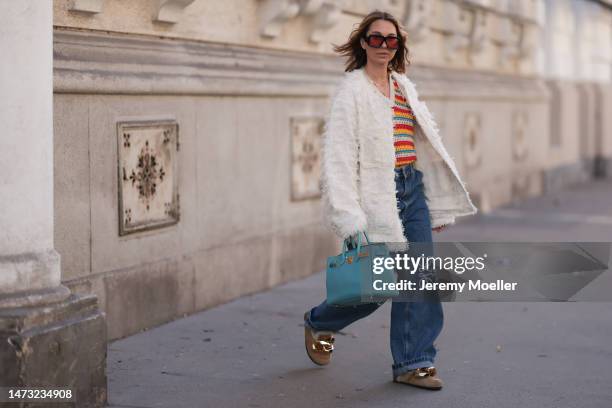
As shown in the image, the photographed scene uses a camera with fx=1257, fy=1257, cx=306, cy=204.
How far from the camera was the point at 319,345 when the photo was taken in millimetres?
6512

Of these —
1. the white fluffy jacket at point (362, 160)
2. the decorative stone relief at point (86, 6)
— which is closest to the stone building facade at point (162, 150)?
the decorative stone relief at point (86, 6)

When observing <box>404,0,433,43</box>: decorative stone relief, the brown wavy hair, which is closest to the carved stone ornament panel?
the brown wavy hair

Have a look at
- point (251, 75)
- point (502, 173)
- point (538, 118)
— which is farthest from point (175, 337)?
point (538, 118)

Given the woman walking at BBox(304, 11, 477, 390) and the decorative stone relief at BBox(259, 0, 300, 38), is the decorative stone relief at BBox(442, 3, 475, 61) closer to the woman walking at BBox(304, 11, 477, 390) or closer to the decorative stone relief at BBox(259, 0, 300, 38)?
the decorative stone relief at BBox(259, 0, 300, 38)

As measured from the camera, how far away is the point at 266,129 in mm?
9414

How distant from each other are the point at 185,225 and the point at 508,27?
10.6m

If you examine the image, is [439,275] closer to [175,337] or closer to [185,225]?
[175,337]

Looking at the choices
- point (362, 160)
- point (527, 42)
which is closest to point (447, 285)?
point (362, 160)

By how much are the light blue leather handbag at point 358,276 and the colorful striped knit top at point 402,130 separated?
19.1 inches

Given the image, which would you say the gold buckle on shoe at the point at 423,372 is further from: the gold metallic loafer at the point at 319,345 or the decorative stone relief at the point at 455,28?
the decorative stone relief at the point at 455,28

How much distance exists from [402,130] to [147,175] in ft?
7.06

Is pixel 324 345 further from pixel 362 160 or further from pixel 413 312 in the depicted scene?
pixel 362 160

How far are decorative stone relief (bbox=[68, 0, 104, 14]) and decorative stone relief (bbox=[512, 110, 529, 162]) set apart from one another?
36.7 ft

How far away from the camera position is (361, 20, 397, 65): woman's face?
5949 mm
